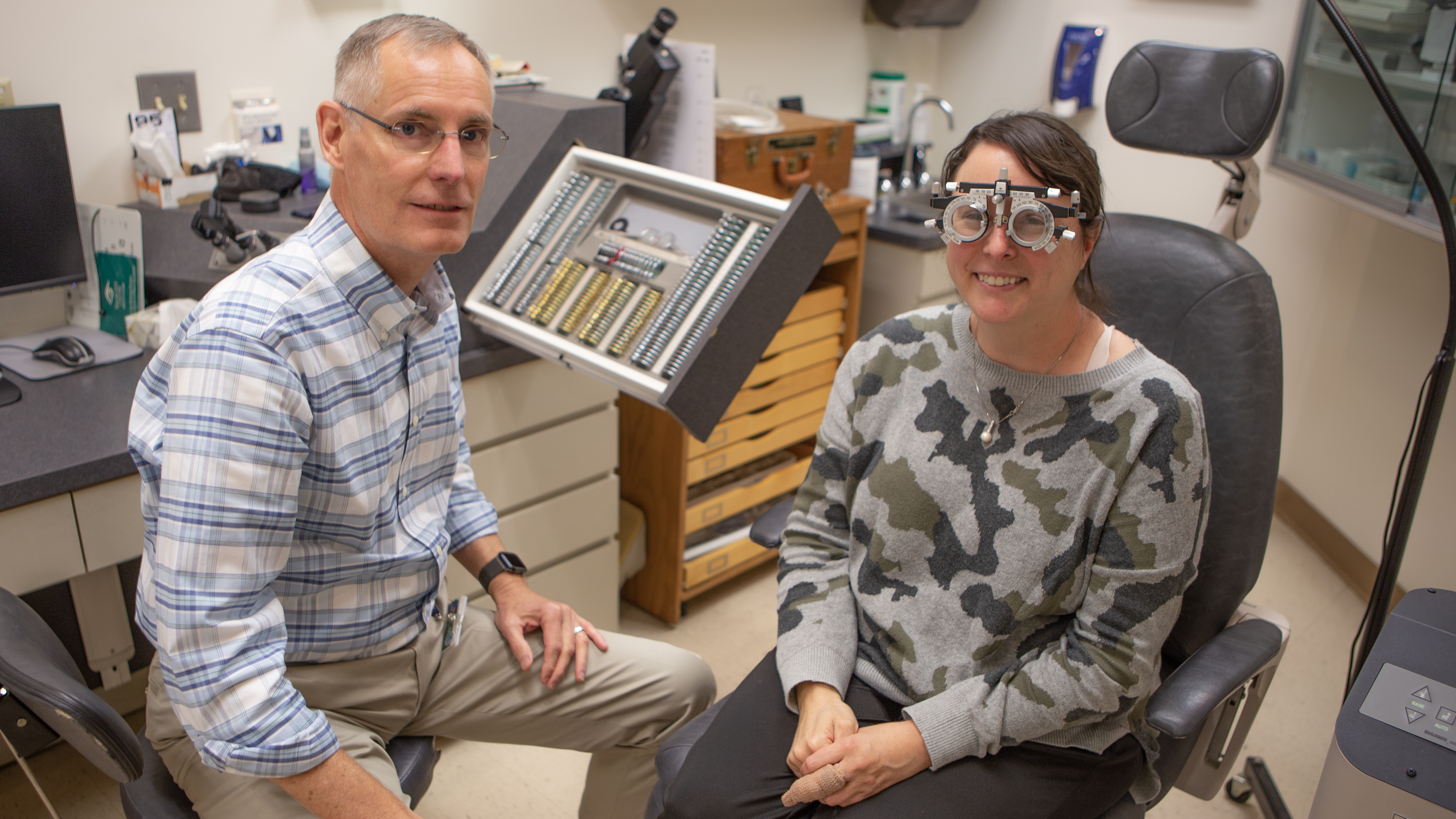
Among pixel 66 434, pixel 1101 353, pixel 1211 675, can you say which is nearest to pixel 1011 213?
pixel 1101 353

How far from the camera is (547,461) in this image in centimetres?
198

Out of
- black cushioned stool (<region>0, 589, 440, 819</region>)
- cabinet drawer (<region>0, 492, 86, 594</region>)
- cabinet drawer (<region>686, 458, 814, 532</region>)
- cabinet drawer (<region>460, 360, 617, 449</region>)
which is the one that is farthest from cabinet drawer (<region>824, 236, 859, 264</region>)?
black cushioned stool (<region>0, 589, 440, 819</region>)

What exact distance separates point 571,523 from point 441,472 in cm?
69

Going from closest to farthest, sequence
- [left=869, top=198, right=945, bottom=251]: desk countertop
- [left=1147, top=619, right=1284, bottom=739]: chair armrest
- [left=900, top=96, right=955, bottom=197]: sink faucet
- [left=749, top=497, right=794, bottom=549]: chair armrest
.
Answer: [left=1147, top=619, right=1284, bottom=739]: chair armrest, [left=749, top=497, right=794, bottom=549]: chair armrest, [left=869, top=198, right=945, bottom=251]: desk countertop, [left=900, top=96, right=955, bottom=197]: sink faucet

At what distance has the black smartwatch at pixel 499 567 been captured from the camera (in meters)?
1.50

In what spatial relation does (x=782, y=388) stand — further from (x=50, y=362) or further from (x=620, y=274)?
(x=50, y=362)

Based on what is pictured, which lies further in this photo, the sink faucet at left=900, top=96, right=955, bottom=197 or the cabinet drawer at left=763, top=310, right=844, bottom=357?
the sink faucet at left=900, top=96, right=955, bottom=197

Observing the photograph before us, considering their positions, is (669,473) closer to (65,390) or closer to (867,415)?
(867,415)

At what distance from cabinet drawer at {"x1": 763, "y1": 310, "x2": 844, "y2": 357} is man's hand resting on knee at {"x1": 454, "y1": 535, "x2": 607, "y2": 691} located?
1.09 m

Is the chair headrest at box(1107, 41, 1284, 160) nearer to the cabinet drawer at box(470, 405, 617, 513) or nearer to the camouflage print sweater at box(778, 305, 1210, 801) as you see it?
the camouflage print sweater at box(778, 305, 1210, 801)

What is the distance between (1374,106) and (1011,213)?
Answer: 75.4 inches

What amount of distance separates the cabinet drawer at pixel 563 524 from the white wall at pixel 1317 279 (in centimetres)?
188

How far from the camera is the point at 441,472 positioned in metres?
1.41

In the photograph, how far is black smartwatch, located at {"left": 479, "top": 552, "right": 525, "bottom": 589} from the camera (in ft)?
4.92
